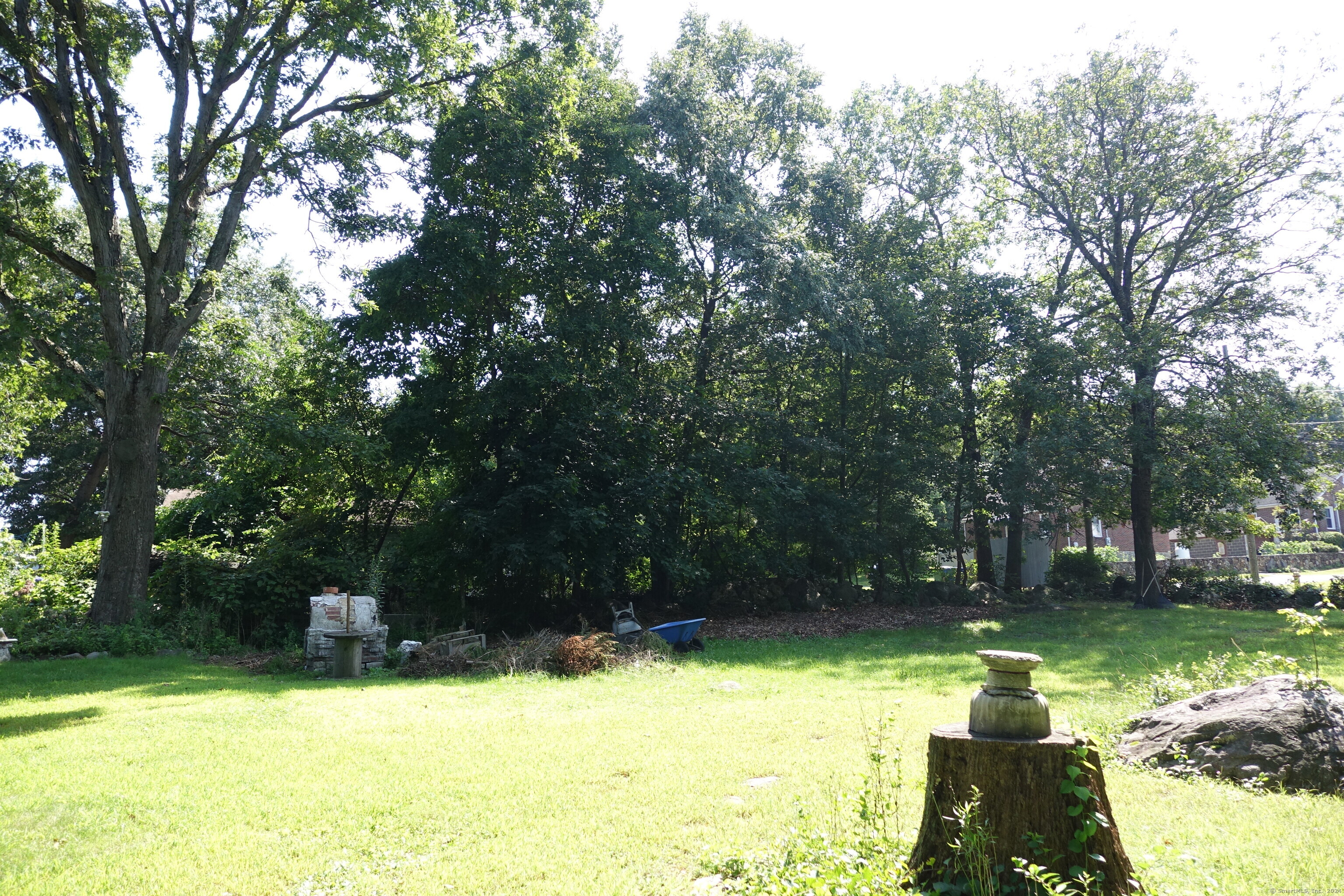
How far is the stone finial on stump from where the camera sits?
3.20 metres

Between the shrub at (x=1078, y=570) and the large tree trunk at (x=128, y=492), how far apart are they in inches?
906

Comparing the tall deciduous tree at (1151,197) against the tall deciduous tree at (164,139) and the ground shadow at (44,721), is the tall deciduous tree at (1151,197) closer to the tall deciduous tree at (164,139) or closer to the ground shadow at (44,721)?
the tall deciduous tree at (164,139)

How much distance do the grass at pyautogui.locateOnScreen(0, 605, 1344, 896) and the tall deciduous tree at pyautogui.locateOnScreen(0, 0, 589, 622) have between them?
572cm

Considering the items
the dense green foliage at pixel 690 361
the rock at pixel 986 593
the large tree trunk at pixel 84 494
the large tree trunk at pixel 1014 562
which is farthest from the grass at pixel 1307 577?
the large tree trunk at pixel 84 494

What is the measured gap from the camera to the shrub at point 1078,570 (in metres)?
24.0

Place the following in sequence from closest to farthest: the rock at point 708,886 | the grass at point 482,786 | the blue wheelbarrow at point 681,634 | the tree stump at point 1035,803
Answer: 1. the tree stump at point 1035,803
2. the rock at point 708,886
3. the grass at point 482,786
4. the blue wheelbarrow at point 681,634

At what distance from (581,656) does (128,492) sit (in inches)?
353

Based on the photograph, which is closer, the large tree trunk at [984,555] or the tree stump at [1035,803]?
the tree stump at [1035,803]

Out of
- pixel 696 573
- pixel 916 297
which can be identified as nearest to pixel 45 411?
pixel 696 573

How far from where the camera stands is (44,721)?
7.69 m

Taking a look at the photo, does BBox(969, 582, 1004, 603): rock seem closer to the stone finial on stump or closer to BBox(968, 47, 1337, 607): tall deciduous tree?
BBox(968, 47, 1337, 607): tall deciduous tree

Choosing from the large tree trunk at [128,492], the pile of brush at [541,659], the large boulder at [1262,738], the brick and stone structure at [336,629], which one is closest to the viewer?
the large boulder at [1262,738]

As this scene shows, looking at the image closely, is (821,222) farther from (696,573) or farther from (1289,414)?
(1289,414)

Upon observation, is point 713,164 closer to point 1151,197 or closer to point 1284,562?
point 1151,197
